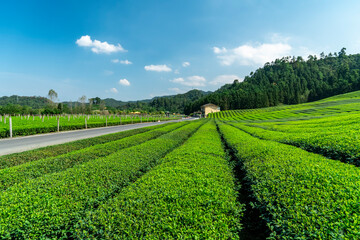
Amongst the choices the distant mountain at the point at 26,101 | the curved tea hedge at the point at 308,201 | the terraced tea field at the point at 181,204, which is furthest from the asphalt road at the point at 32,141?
the distant mountain at the point at 26,101

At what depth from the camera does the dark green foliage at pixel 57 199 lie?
2.72 meters

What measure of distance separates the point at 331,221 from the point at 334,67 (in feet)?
619

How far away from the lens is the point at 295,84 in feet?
338

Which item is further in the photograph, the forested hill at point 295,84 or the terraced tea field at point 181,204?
the forested hill at point 295,84

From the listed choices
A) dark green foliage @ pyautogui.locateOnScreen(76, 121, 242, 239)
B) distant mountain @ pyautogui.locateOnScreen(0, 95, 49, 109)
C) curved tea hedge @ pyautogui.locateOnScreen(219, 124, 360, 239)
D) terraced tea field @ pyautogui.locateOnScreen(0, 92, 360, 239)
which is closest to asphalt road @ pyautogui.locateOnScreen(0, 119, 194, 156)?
terraced tea field @ pyautogui.locateOnScreen(0, 92, 360, 239)

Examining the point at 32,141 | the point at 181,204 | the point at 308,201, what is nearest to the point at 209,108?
→ the point at 32,141

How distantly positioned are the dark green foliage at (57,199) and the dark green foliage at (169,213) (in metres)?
0.39

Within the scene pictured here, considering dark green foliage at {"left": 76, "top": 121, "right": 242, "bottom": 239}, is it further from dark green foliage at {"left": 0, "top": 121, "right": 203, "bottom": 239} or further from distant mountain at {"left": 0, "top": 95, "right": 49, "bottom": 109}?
distant mountain at {"left": 0, "top": 95, "right": 49, "bottom": 109}

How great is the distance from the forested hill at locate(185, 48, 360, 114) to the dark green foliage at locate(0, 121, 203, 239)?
100269 mm

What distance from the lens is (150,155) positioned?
7539 mm

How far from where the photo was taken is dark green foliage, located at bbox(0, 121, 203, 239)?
8.93 feet

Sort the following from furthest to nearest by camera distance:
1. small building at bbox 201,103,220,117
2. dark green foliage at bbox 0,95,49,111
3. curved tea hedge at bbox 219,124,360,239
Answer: dark green foliage at bbox 0,95,49,111
small building at bbox 201,103,220,117
curved tea hedge at bbox 219,124,360,239

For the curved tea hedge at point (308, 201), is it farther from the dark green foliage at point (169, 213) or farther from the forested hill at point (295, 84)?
the forested hill at point (295, 84)

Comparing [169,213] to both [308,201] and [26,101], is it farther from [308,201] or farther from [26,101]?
[26,101]
